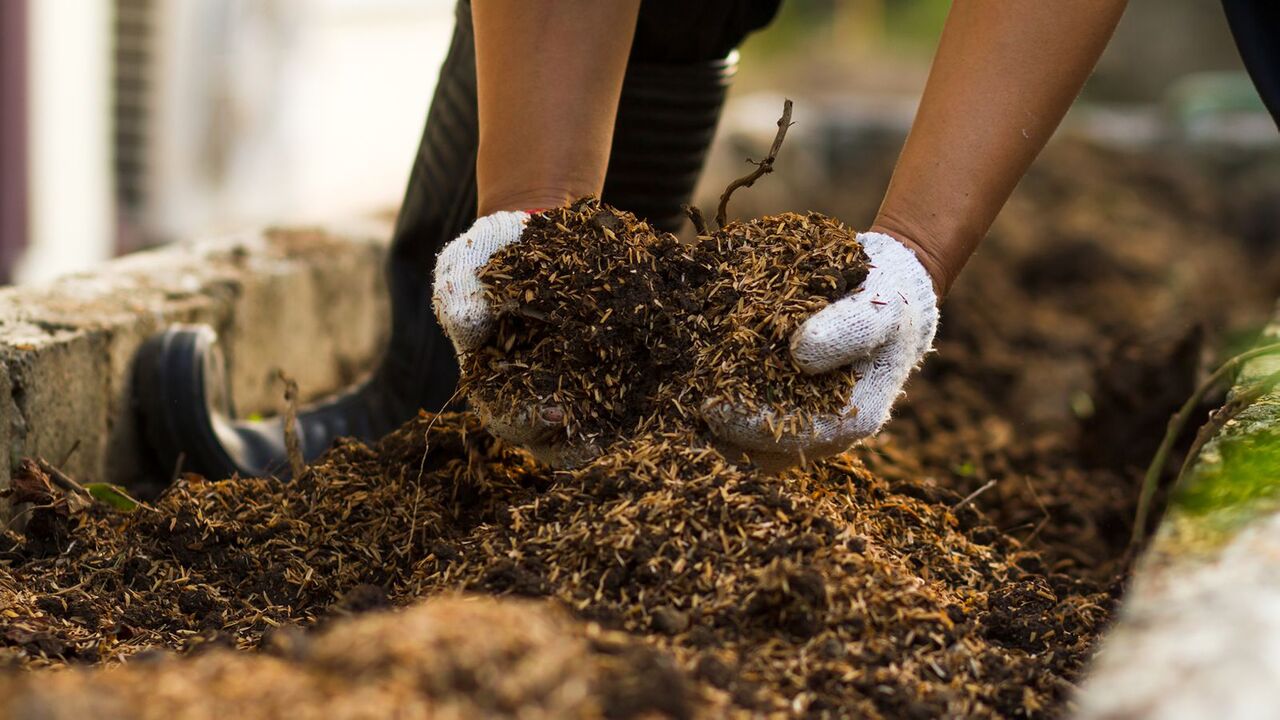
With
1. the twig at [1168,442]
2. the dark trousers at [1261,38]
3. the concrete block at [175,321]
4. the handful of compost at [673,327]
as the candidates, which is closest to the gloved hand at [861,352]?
the handful of compost at [673,327]

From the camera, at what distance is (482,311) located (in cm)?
169

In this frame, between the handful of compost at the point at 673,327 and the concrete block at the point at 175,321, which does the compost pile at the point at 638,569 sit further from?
the concrete block at the point at 175,321

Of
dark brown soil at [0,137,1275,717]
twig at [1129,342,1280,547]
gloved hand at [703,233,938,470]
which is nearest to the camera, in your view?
dark brown soil at [0,137,1275,717]

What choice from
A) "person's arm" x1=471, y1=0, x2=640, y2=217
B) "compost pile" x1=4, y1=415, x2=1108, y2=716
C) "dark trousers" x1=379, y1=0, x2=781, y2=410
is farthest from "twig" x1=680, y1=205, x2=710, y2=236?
"dark trousers" x1=379, y1=0, x2=781, y2=410

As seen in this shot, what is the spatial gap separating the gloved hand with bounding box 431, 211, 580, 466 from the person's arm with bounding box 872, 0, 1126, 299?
554 millimetres

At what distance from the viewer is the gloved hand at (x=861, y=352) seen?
1.59 metres

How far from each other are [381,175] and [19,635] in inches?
292

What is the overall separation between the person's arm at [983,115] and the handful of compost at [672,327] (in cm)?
8

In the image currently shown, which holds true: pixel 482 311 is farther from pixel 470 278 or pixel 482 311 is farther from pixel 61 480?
pixel 61 480

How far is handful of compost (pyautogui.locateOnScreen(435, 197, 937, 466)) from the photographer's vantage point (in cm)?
163

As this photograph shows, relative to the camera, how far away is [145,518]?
73.7 inches

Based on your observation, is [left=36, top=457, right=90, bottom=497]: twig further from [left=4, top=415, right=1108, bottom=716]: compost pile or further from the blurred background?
the blurred background

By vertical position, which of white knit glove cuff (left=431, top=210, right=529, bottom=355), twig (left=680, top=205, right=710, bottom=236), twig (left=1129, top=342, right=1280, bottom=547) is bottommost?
twig (left=1129, top=342, right=1280, bottom=547)

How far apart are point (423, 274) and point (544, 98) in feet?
3.14
